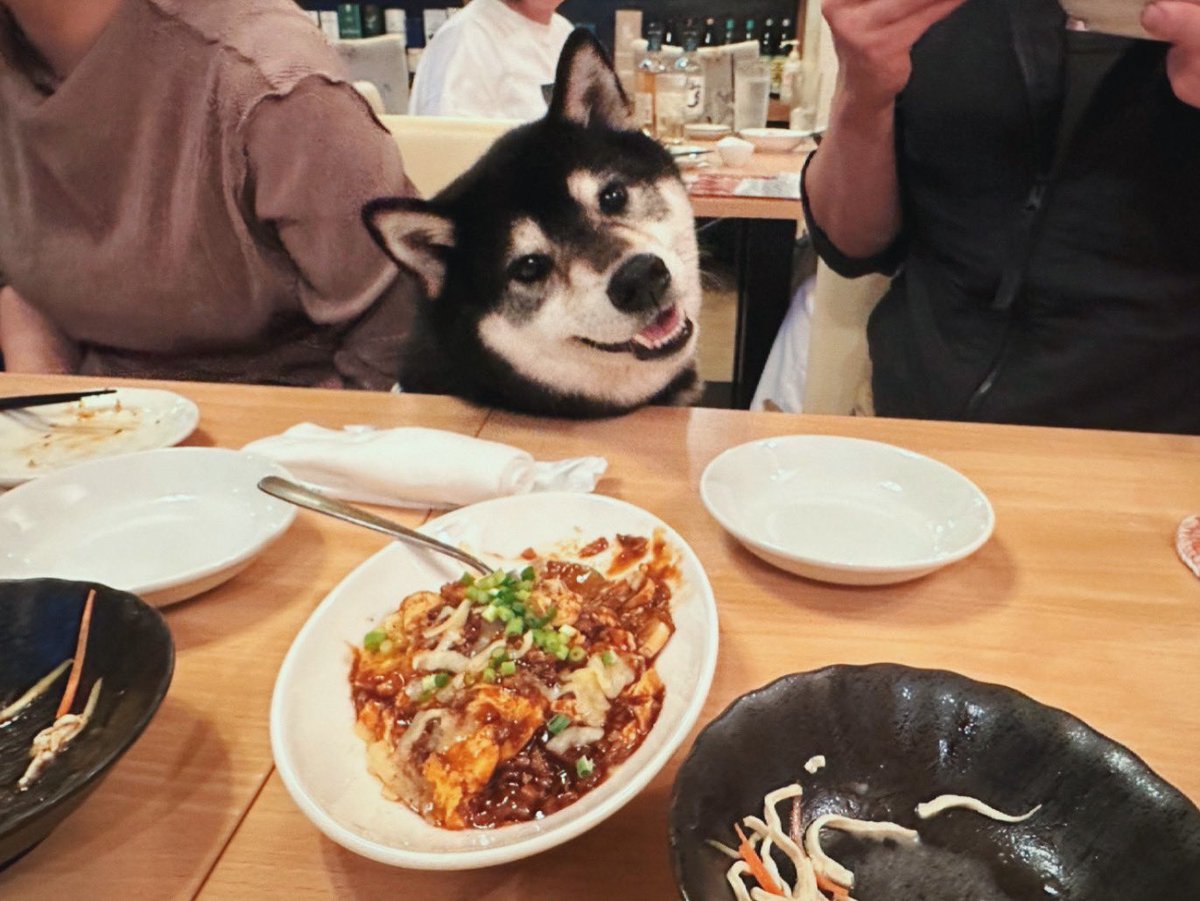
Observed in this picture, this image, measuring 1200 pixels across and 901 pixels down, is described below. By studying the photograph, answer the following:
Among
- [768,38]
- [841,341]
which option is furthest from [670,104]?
[768,38]

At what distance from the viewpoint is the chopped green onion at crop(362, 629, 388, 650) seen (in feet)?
2.03

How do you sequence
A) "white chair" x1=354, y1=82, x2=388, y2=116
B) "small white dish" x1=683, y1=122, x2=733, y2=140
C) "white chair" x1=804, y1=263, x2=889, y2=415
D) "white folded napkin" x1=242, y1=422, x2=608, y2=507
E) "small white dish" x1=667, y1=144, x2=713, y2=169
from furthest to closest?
"small white dish" x1=683, y1=122, x2=733, y2=140 < "small white dish" x1=667, y1=144, x2=713, y2=169 < "white chair" x1=804, y1=263, x2=889, y2=415 < "white chair" x1=354, y1=82, x2=388, y2=116 < "white folded napkin" x1=242, y1=422, x2=608, y2=507

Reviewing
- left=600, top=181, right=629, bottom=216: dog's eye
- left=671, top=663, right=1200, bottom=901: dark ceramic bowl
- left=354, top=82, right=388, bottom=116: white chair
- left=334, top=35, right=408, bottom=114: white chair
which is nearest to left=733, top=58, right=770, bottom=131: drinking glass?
left=354, top=82, right=388, bottom=116: white chair

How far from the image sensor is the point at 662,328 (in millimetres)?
1039

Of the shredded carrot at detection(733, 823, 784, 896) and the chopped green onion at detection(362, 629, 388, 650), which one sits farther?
the chopped green onion at detection(362, 629, 388, 650)

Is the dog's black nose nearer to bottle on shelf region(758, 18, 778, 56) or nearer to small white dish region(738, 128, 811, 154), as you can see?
small white dish region(738, 128, 811, 154)

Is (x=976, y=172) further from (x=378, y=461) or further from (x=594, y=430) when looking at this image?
(x=378, y=461)

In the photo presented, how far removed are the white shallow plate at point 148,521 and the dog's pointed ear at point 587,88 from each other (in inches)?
23.7

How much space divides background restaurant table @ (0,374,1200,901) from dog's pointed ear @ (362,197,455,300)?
19cm

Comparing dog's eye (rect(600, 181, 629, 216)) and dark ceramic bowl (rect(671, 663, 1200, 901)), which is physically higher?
dog's eye (rect(600, 181, 629, 216))

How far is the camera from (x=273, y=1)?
1241 mm

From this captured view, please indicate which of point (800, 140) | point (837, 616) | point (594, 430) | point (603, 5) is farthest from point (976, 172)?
point (603, 5)

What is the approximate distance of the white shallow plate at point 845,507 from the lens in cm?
71

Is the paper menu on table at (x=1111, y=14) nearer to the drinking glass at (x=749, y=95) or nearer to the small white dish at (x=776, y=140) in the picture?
the small white dish at (x=776, y=140)
